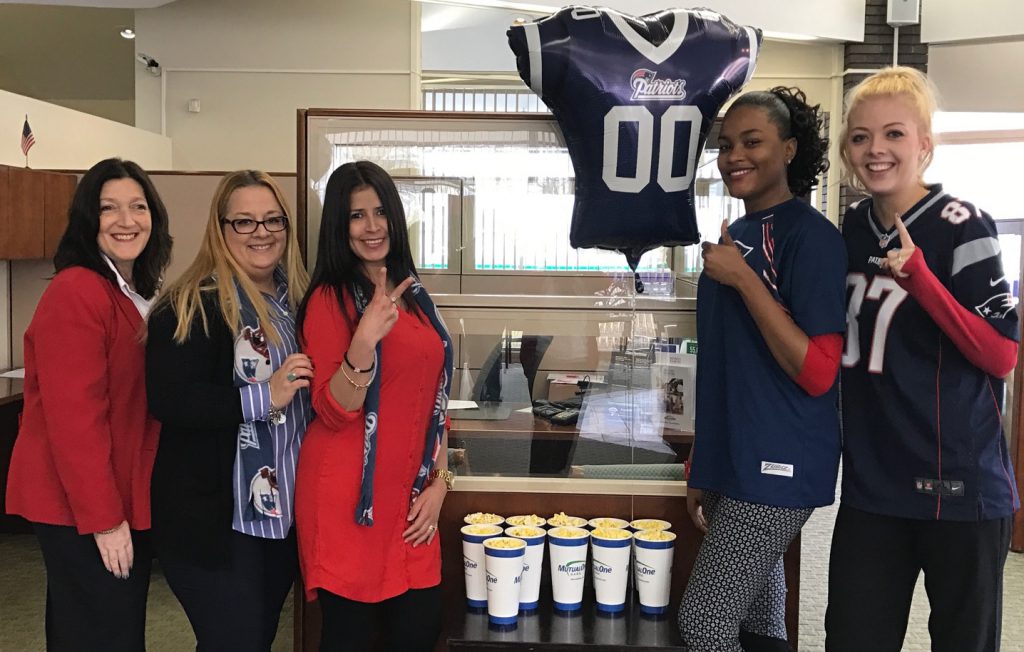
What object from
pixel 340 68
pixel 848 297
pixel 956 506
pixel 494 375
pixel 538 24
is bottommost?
pixel 956 506

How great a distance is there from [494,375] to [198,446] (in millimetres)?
890

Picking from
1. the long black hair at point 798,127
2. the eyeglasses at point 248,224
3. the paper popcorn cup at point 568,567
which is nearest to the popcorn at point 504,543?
the paper popcorn cup at point 568,567

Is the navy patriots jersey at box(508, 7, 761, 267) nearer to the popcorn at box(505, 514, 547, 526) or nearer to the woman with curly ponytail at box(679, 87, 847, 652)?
the woman with curly ponytail at box(679, 87, 847, 652)

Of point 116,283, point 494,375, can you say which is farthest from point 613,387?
point 116,283

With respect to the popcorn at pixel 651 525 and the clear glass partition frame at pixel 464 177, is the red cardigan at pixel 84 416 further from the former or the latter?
the popcorn at pixel 651 525

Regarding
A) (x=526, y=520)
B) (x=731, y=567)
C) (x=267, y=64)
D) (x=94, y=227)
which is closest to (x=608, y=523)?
(x=526, y=520)

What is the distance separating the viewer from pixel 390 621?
2.04m

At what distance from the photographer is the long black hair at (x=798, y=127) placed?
1971 mm

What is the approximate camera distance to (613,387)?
2484mm

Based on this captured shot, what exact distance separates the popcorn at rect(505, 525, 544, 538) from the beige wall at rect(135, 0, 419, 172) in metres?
5.93

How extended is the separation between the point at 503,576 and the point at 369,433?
0.54 metres

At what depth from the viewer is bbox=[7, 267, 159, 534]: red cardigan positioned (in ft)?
5.98

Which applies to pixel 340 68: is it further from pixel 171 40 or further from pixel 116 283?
pixel 116 283

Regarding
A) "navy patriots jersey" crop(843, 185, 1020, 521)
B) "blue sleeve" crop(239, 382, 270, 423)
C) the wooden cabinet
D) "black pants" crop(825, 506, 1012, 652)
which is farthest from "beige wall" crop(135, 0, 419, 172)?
"black pants" crop(825, 506, 1012, 652)
